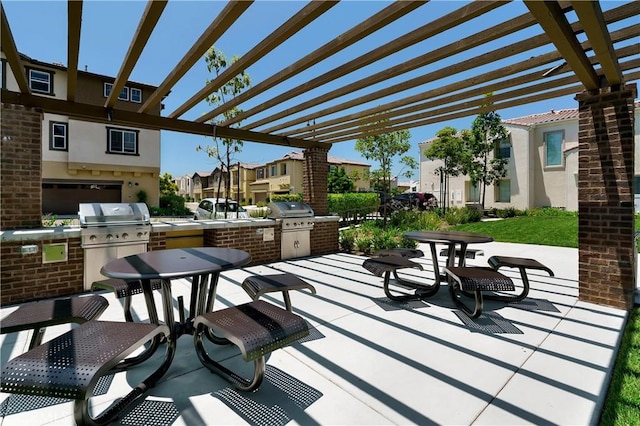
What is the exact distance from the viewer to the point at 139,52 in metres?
3.23

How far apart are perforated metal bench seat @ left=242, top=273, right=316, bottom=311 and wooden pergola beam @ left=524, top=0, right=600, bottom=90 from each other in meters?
2.96

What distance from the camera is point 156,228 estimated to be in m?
5.32

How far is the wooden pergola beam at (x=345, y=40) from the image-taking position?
8.48ft

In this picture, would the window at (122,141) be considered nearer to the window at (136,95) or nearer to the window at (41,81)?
the window at (136,95)

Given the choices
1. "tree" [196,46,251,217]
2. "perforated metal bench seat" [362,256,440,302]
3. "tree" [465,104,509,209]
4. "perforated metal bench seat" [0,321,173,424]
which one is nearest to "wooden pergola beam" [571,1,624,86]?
"perforated metal bench seat" [362,256,440,302]

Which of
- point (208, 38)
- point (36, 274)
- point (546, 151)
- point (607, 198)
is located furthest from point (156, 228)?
point (546, 151)

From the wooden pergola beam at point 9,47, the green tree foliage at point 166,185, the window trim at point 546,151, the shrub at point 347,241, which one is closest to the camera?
the wooden pergola beam at point 9,47

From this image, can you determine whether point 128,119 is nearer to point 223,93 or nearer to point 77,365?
point 77,365

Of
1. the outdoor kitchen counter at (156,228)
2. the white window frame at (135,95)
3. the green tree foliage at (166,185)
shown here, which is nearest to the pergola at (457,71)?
the outdoor kitchen counter at (156,228)

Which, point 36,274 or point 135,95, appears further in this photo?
point 135,95

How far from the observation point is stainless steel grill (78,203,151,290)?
4.67 meters

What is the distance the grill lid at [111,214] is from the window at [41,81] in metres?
17.2

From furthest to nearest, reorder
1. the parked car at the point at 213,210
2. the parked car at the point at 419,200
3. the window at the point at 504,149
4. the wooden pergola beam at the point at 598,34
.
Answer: the parked car at the point at 419,200, the window at the point at 504,149, the parked car at the point at 213,210, the wooden pergola beam at the point at 598,34

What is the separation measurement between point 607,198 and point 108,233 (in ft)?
23.1
